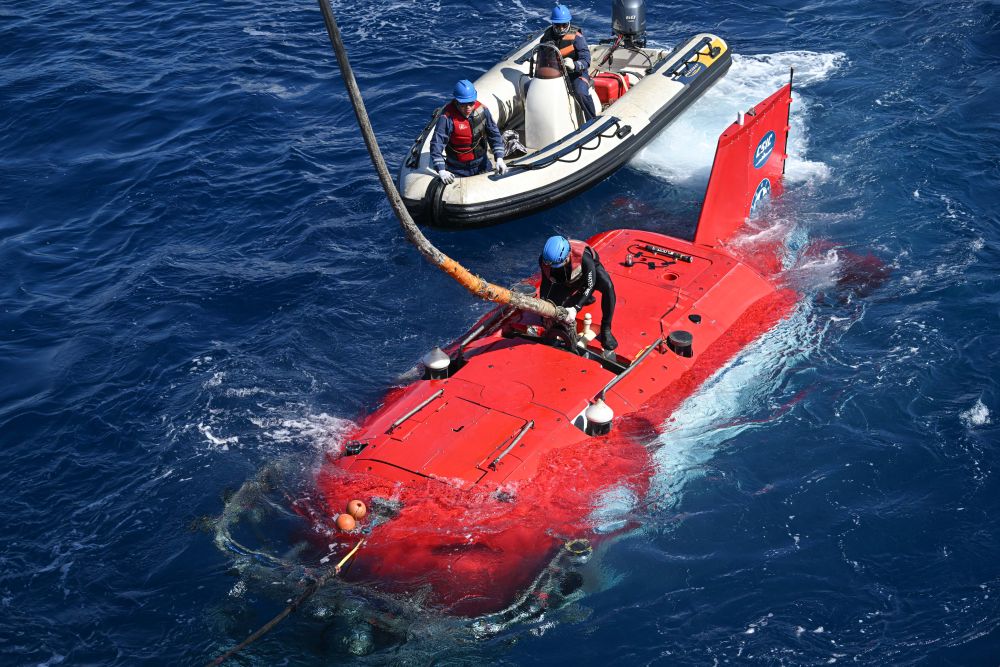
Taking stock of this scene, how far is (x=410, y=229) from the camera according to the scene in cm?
701

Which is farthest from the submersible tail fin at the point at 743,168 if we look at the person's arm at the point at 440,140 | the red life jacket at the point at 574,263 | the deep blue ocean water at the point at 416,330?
the person's arm at the point at 440,140

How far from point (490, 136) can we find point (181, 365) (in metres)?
4.99

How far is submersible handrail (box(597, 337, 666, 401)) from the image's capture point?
868 centimetres

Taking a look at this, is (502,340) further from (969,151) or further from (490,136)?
(969,151)

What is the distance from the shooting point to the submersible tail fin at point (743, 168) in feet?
34.7

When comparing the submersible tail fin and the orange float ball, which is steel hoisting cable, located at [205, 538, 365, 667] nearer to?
the orange float ball

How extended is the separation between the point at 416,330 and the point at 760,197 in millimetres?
4576

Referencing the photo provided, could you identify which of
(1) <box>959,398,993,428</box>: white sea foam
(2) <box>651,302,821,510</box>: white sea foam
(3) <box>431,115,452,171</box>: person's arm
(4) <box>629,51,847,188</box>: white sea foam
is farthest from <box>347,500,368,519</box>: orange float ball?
(4) <box>629,51,847,188</box>: white sea foam

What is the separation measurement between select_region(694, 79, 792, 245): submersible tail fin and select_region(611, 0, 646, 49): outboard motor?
180 inches

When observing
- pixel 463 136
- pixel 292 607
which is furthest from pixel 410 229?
pixel 463 136

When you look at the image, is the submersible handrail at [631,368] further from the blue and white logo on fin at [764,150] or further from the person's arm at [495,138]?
the person's arm at [495,138]

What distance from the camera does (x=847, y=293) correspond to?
10.8 metres

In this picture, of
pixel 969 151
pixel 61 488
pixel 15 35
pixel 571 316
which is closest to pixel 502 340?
pixel 571 316

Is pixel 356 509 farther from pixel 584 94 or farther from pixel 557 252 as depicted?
pixel 584 94
